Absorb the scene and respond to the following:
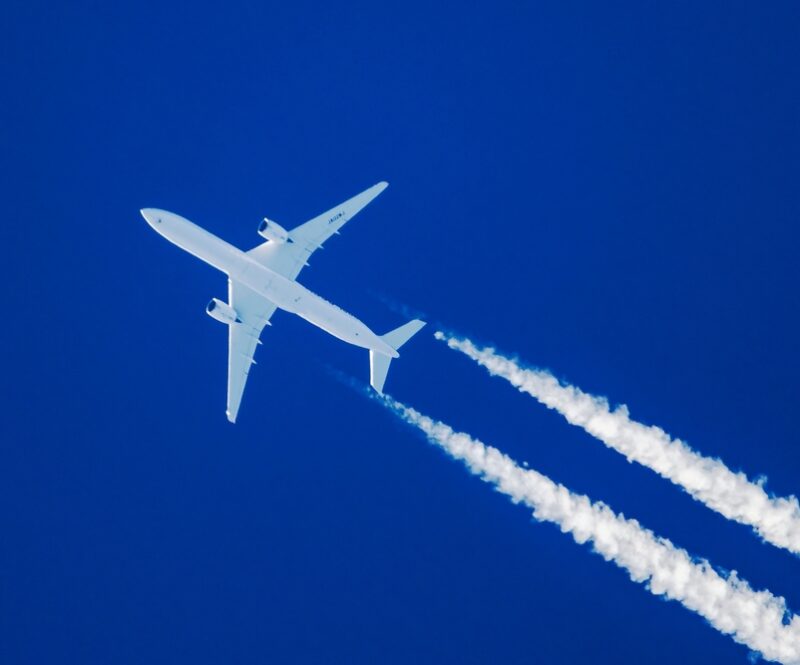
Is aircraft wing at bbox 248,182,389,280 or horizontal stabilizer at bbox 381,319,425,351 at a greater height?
aircraft wing at bbox 248,182,389,280

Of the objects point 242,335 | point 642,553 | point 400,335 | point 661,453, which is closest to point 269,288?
point 242,335

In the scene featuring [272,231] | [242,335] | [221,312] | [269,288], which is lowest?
[221,312]

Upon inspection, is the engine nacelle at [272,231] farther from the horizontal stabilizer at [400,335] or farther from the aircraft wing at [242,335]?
the horizontal stabilizer at [400,335]

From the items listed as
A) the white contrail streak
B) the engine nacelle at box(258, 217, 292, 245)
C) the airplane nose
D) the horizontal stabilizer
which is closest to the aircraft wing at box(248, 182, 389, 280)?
the engine nacelle at box(258, 217, 292, 245)

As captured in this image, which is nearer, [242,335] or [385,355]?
[385,355]

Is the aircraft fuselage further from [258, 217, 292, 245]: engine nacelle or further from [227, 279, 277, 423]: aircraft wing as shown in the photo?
[227, 279, 277, 423]: aircraft wing

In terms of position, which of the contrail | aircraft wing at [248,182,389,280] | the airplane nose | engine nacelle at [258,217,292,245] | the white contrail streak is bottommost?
the white contrail streak

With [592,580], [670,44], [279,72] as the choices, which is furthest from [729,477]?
[279,72]

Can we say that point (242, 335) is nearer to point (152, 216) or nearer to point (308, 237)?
point (308, 237)
